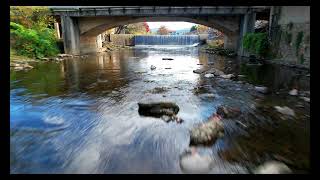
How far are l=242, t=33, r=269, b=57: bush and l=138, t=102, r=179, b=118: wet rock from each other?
46.1ft

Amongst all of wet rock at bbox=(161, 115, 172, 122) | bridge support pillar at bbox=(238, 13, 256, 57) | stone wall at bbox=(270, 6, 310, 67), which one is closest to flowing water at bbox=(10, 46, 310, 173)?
wet rock at bbox=(161, 115, 172, 122)

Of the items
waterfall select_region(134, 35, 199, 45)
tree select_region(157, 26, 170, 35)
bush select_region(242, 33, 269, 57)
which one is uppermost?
tree select_region(157, 26, 170, 35)

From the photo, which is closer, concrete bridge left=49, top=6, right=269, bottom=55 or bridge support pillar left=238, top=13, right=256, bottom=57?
bridge support pillar left=238, top=13, right=256, bottom=57

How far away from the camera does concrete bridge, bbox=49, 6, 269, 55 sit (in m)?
22.9

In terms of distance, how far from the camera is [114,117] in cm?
616

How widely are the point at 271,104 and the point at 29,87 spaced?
866 centimetres

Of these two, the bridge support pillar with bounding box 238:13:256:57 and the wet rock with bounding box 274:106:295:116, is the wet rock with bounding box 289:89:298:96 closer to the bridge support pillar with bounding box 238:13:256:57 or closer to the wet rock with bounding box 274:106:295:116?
the wet rock with bounding box 274:106:295:116

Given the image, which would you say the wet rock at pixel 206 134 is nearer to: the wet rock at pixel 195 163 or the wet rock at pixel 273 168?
the wet rock at pixel 195 163

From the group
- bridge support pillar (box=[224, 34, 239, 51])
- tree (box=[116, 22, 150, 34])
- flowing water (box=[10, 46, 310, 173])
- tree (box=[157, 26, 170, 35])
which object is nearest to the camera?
flowing water (box=[10, 46, 310, 173])

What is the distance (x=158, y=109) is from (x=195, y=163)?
2.42 metres

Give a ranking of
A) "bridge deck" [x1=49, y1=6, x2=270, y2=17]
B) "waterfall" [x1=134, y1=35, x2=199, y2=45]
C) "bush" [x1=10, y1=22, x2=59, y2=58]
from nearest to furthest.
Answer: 1. "bush" [x1=10, y1=22, x2=59, y2=58]
2. "bridge deck" [x1=49, y1=6, x2=270, y2=17]
3. "waterfall" [x1=134, y1=35, x2=199, y2=45]
